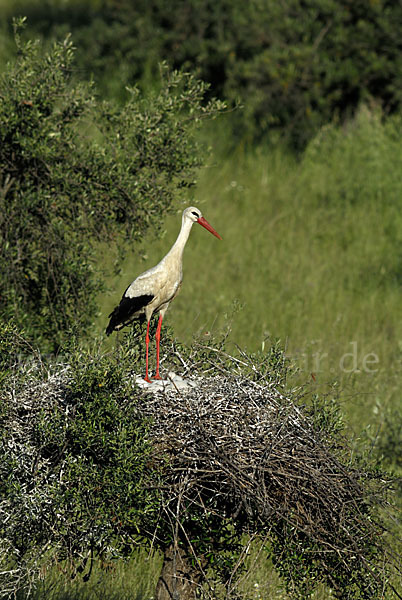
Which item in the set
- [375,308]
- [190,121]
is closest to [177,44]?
[375,308]

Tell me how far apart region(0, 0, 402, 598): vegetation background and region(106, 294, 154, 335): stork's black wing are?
291 inches

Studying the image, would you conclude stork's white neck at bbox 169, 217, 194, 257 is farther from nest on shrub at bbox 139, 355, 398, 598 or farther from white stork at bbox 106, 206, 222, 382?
nest on shrub at bbox 139, 355, 398, 598

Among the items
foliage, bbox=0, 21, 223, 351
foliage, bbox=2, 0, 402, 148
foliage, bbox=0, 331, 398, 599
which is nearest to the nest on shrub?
foliage, bbox=0, 331, 398, 599

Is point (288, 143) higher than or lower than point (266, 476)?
lower

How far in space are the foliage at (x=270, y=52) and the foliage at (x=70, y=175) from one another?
1270cm

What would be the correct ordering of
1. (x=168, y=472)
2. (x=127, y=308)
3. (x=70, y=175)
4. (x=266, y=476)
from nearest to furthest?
(x=266, y=476) → (x=168, y=472) → (x=127, y=308) → (x=70, y=175)

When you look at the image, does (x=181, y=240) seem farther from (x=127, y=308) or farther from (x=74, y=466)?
(x=74, y=466)

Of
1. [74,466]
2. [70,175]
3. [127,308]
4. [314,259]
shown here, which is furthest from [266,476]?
[314,259]

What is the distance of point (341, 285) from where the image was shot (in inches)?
682

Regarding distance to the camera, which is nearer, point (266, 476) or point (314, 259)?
point (266, 476)

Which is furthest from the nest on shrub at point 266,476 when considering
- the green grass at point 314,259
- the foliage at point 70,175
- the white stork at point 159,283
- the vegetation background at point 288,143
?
the vegetation background at point 288,143

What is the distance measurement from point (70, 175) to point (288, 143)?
1433 cm

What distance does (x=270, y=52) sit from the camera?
73.2 ft

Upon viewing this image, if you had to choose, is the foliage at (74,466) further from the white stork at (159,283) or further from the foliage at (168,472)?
the white stork at (159,283)
